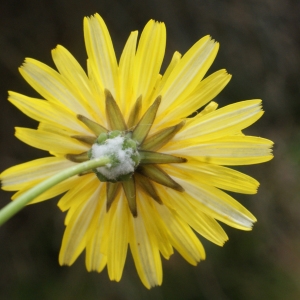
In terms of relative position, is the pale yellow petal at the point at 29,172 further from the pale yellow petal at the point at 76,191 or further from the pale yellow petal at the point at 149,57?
the pale yellow petal at the point at 149,57

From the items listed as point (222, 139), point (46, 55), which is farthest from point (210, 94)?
point (46, 55)

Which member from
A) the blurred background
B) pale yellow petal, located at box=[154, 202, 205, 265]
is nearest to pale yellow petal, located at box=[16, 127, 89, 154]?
pale yellow petal, located at box=[154, 202, 205, 265]

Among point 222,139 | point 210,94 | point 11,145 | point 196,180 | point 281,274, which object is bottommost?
point 281,274

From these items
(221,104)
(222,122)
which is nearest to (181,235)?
(222,122)

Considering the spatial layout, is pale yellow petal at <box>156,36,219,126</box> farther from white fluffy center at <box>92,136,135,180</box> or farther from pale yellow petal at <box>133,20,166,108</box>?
white fluffy center at <box>92,136,135,180</box>

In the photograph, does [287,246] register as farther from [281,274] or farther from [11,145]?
[11,145]

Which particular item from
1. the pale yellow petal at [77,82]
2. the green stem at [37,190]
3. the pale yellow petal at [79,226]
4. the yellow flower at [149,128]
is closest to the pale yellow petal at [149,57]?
the yellow flower at [149,128]

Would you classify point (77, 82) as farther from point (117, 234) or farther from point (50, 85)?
point (117, 234)
